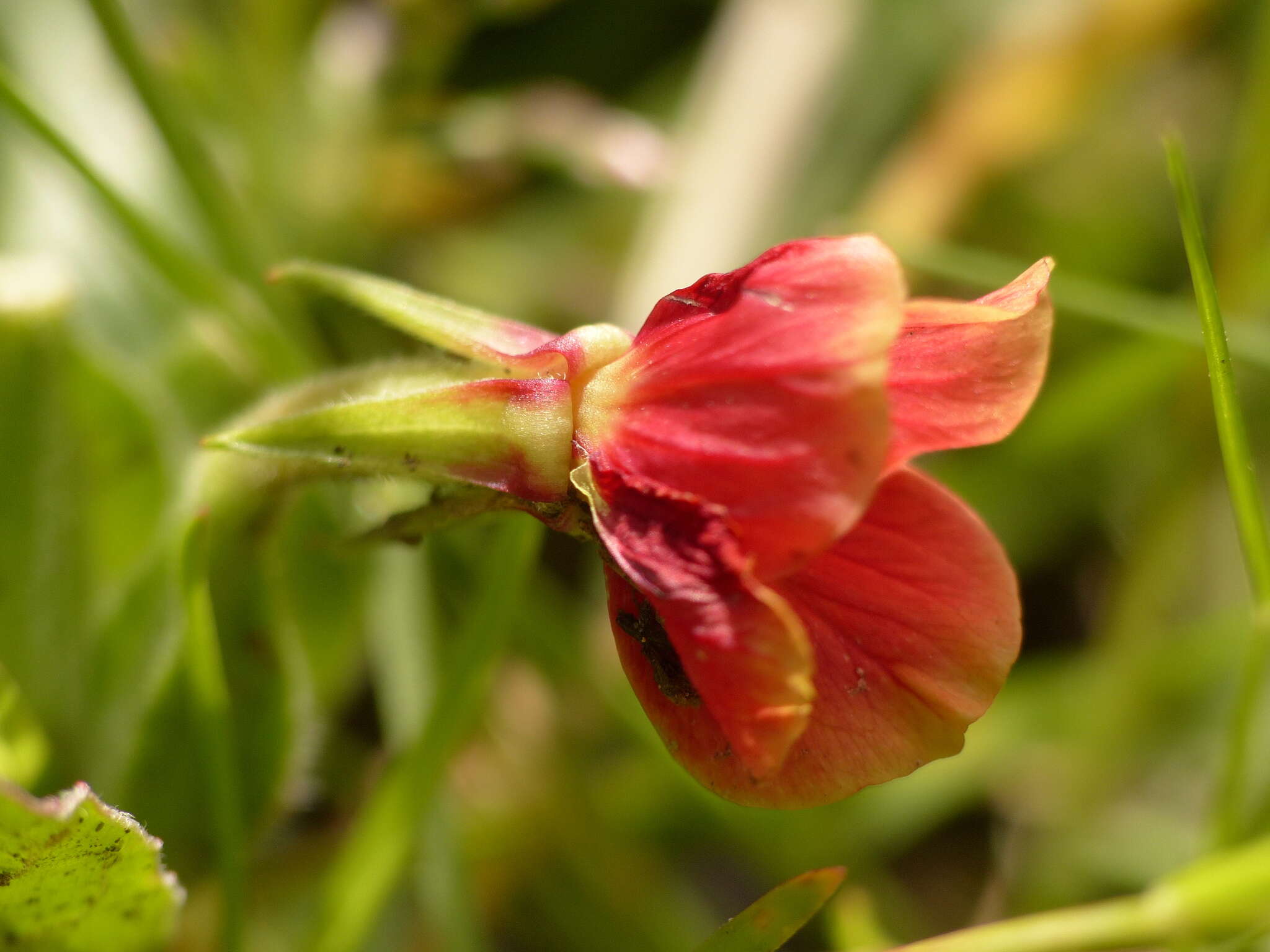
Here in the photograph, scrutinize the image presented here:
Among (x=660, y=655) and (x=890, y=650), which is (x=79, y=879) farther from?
(x=890, y=650)

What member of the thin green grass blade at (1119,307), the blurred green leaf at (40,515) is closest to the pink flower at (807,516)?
the thin green grass blade at (1119,307)

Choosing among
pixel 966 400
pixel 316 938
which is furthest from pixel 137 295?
pixel 966 400

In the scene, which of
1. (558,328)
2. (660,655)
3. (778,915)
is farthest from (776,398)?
(558,328)

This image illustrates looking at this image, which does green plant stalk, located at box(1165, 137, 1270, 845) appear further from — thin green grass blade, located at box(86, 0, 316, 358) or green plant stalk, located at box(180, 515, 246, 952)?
thin green grass blade, located at box(86, 0, 316, 358)

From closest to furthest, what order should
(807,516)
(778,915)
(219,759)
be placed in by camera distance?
1. (807,516)
2. (778,915)
3. (219,759)

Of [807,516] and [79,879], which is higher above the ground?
[807,516]

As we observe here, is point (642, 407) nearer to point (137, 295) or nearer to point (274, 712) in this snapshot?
point (274, 712)

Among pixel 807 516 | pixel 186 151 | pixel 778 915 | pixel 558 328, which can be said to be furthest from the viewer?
pixel 558 328
